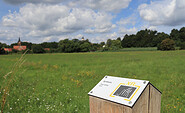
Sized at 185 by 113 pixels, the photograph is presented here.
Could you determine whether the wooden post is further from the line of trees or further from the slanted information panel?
the line of trees

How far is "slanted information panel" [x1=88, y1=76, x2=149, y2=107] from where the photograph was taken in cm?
167

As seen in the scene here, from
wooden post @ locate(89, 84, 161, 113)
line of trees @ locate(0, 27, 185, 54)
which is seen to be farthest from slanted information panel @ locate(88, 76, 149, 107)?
line of trees @ locate(0, 27, 185, 54)

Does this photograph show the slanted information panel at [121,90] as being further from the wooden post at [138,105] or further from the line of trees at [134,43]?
the line of trees at [134,43]

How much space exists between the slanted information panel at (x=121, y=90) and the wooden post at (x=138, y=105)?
2.2 inches

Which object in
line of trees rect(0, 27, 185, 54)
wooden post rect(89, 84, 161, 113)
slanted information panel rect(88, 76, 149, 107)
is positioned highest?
line of trees rect(0, 27, 185, 54)

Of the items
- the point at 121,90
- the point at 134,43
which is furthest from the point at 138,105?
the point at 134,43

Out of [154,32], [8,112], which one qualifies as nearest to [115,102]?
[8,112]

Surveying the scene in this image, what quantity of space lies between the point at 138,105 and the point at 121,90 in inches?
13.5

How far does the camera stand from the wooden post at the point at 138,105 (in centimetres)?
163

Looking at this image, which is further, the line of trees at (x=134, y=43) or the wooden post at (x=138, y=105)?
the line of trees at (x=134, y=43)

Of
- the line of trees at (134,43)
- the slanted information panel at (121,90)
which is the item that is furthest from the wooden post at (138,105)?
the line of trees at (134,43)

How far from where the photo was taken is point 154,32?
100688mm

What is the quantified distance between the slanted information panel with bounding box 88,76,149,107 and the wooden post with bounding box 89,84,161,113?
6 centimetres

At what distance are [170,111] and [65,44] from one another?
82.4 meters
